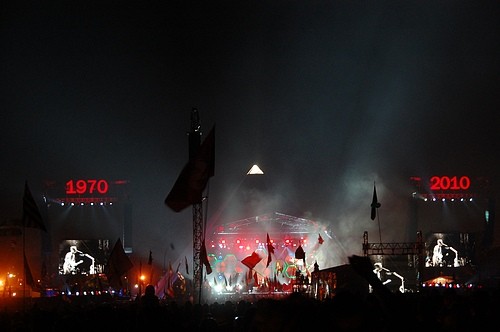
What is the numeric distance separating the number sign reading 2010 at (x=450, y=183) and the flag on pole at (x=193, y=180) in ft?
164

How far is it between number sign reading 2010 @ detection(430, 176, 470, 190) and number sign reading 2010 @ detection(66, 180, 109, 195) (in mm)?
27069

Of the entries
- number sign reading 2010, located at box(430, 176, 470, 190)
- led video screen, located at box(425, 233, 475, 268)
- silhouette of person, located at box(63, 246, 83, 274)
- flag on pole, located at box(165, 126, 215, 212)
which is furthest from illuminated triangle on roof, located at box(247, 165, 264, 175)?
flag on pole, located at box(165, 126, 215, 212)

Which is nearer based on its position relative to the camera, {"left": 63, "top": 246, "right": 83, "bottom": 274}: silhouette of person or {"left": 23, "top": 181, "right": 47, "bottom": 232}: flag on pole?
{"left": 23, "top": 181, "right": 47, "bottom": 232}: flag on pole

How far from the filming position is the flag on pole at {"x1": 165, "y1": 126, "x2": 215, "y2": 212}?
1516 centimetres

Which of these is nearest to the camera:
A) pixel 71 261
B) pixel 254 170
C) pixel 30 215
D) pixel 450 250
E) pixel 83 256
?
pixel 30 215

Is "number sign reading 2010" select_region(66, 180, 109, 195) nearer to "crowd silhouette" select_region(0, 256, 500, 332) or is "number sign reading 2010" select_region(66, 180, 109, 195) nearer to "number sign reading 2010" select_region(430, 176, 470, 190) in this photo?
"number sign reading 2010" select_region(430, 176, 470, 190)

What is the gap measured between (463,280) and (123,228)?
2719 cm

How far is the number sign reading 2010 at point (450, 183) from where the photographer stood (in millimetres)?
63906

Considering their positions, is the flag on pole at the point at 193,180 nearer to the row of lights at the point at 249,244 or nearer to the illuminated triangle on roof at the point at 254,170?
the row of lights at the point at 249,244

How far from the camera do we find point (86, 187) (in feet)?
215

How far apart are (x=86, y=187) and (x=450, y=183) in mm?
30079

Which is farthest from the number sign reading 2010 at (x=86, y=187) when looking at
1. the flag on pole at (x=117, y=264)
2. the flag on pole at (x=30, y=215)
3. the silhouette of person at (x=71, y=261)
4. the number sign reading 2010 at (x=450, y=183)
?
the flag on pole at (x=30, y=215)

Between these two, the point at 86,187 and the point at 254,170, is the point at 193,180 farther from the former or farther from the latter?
the point at 254,170

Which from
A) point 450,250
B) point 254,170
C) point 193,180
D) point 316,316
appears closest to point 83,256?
point 254,170
